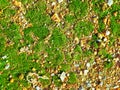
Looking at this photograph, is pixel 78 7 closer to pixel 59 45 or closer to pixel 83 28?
pixel 83 28

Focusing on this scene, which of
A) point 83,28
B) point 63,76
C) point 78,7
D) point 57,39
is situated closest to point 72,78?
point 63,76

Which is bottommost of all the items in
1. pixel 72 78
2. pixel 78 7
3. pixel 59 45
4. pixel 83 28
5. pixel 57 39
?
pixel 72 78

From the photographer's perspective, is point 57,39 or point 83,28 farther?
point 83,28

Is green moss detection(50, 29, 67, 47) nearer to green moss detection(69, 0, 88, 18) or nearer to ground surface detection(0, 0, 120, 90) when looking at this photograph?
ground surface detection(0, 0, 120, 90)

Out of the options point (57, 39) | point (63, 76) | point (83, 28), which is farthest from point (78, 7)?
point (63, 76)

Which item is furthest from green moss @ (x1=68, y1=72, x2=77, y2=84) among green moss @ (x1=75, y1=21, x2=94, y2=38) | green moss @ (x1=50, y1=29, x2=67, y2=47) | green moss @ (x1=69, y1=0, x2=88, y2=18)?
green moss @ (x1=69, y1=0, x2=88, y2=18)

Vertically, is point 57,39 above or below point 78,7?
below

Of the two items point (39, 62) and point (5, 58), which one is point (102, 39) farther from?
point (5, 58)

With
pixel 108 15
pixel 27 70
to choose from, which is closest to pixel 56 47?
pixel 27 70
